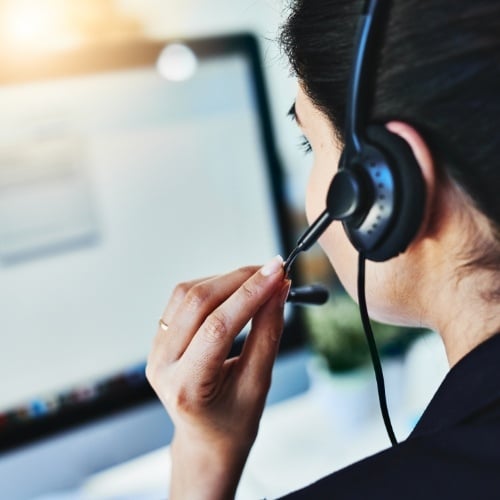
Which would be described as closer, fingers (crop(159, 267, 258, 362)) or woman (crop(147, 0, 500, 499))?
woman (crop(147, 0, 500, 499))

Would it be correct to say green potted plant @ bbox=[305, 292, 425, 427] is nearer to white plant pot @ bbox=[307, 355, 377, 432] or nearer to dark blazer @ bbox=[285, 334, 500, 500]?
white plant pot @ bbox=[307, 355, 377, 432]

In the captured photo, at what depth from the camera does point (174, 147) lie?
2.42 ft

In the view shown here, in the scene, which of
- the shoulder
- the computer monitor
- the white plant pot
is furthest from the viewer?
the white plant pot

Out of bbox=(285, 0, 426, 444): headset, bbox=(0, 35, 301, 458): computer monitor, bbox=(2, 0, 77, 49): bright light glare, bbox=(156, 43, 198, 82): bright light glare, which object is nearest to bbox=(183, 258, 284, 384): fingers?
bbox=(285, 0, 426, 444): headset

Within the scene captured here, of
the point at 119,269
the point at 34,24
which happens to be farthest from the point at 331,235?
the point at 34,24

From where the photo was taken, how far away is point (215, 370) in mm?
521

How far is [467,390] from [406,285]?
3.4 inches

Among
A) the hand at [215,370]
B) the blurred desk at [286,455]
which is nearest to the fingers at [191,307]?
the hand at [215,370]

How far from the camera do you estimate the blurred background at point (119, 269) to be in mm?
657

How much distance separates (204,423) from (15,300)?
0.80ft

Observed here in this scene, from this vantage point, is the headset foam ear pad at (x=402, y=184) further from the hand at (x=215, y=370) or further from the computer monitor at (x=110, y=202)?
the computer monitor at (x=110, y=202)

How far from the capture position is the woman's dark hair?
0.37m

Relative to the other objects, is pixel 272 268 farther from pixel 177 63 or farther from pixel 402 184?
pixel 177 63

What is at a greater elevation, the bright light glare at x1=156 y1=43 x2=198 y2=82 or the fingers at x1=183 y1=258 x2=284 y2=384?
the bright light glare at x1=156 y1=43 x2=198 y2=82
